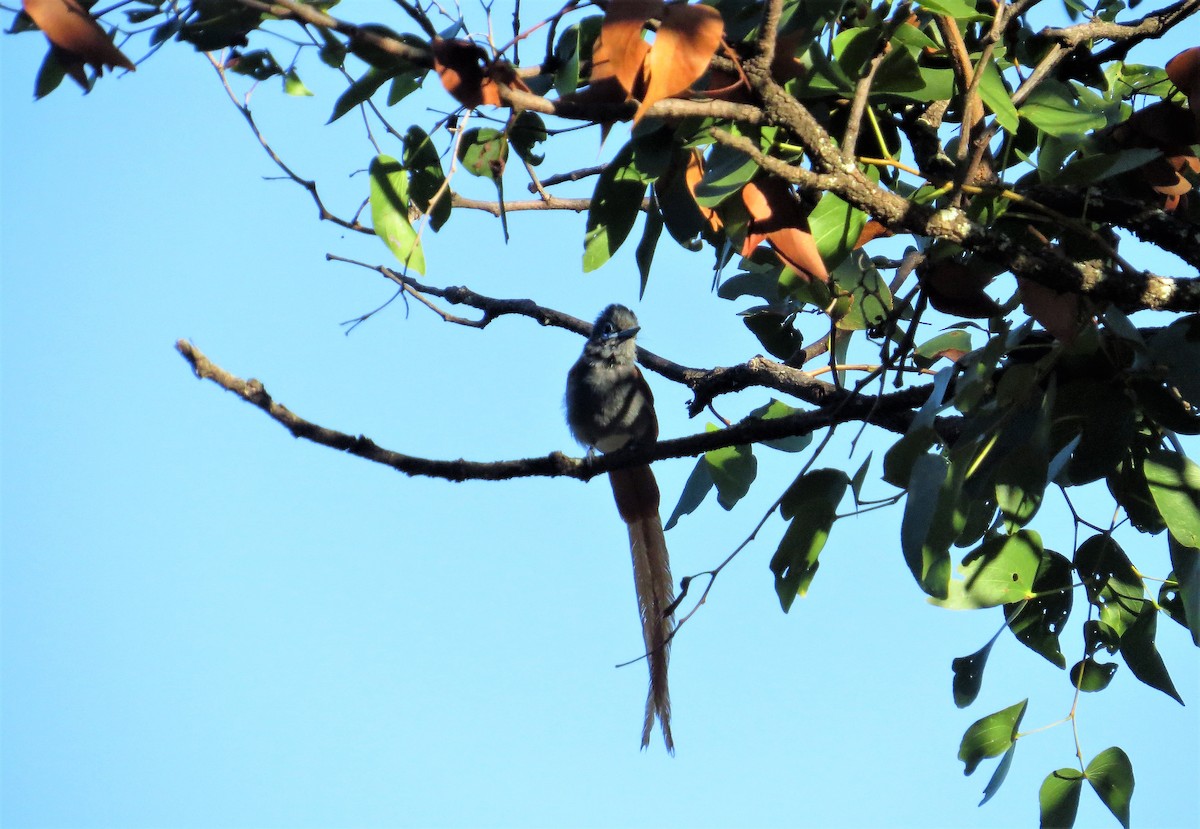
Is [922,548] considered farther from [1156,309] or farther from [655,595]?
[655,595]

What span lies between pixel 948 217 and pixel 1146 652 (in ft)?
3.52

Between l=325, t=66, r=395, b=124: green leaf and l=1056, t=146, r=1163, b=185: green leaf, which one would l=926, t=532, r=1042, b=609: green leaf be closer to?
l=1056, t=146, r=1163, b=185: green leaf

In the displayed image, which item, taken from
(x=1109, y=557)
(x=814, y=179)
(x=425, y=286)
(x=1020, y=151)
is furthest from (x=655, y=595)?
(x=814, y=179)

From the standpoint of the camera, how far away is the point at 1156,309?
188 cm

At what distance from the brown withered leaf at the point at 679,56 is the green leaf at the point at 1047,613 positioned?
55.3 inches

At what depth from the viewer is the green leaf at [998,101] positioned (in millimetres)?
1826

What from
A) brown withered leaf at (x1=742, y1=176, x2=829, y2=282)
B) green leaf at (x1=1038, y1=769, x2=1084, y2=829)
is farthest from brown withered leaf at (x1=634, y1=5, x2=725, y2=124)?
green leaf at (x1=1038, y1=769, x2=1084, y2=829)

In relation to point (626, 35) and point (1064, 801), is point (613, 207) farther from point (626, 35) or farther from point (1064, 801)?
point (1064, 801)

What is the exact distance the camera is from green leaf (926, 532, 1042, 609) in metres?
1.98

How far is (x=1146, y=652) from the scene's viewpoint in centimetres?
Result: 216

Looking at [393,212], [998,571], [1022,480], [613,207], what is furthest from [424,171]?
[998,571]

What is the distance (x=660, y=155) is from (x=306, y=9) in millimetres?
672

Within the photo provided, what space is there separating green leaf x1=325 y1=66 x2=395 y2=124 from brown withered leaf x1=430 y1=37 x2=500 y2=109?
1.28 feet

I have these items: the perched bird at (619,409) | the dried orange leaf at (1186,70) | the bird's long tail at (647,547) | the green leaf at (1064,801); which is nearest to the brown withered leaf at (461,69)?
the dried orange leaf at (1186,70)
